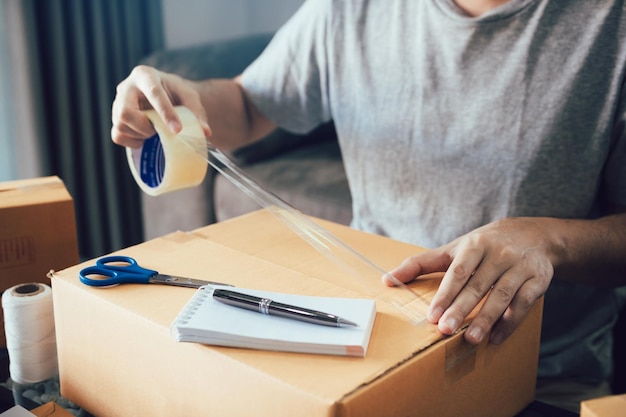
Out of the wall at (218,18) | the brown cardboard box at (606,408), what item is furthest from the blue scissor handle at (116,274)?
the wall at (218,18)

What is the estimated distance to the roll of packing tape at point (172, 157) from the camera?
86 cm

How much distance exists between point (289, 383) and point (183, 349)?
12 centimetres

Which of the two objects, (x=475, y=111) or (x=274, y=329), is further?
(x=475, y=111)

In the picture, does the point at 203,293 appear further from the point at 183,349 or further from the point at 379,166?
the point at 379,166

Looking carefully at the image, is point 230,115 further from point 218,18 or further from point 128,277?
point 218,18

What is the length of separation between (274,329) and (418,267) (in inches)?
7.8

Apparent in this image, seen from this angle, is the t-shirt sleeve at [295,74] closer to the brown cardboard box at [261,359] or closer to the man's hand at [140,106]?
the man's hand at [140,106]

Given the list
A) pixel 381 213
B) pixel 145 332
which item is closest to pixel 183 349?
pixel 145 332

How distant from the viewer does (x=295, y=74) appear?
1.27m

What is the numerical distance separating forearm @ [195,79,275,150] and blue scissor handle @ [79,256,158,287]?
48 cm

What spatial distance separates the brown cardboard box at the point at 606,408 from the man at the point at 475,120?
211 millimetres

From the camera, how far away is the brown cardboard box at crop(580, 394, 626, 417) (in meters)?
0.53

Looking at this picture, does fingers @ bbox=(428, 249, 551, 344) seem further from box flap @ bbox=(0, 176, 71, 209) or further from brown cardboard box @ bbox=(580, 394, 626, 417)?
box flap @ bbox=(0, 176, 71, 209)

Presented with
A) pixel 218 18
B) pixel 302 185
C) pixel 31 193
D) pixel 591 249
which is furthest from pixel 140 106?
pixel 218 18
